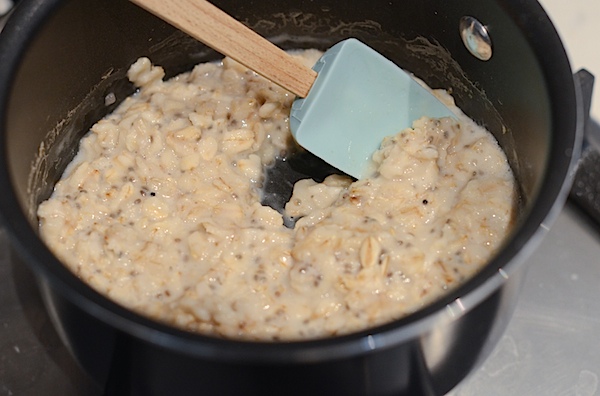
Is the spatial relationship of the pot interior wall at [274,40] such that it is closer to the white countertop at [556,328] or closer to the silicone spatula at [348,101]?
the silicone spatula at [348,101]

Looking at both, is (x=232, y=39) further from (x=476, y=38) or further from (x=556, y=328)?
(x=556, y=328)

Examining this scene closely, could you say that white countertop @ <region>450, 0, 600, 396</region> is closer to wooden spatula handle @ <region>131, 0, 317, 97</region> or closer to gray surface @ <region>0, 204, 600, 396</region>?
gray surface @ <region>0, 204, 600, 396</region>

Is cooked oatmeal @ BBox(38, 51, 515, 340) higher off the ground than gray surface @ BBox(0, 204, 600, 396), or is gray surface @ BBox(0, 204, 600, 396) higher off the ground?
cooked oatmeal @ BBox(38, 51, 515, 340)

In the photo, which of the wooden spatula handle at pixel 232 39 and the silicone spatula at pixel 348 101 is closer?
the wooden spatula handle at pixel 232 39

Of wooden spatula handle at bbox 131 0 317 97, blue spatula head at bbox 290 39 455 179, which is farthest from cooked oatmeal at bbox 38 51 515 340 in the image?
wooden spatula handle at bbox 131 0 317 97

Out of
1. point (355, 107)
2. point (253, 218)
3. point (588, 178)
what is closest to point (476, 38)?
point (355, 107)

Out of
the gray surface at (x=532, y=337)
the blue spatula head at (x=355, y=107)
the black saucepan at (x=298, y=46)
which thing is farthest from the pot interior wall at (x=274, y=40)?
the gray surface at (x=532, y=337)

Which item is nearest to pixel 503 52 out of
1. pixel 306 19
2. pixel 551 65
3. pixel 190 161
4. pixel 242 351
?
pixel 551 65
